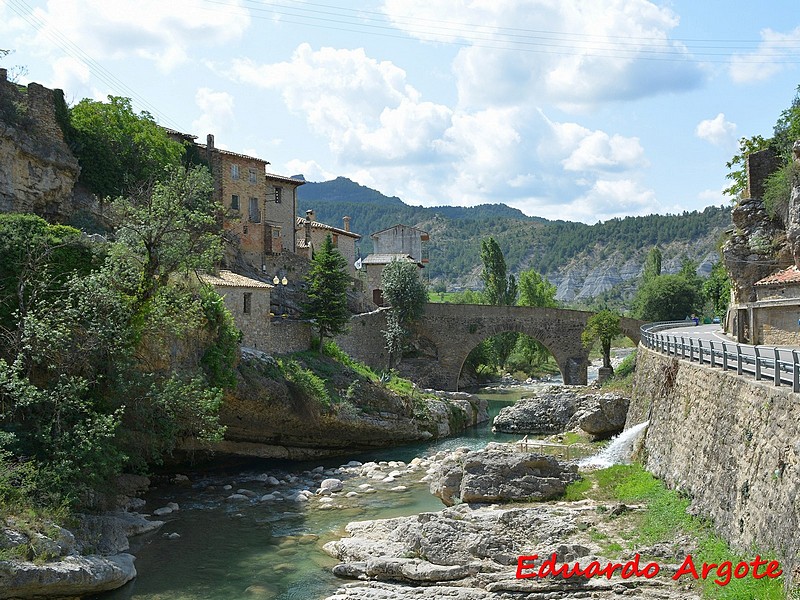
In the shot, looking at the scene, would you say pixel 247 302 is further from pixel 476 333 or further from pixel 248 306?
pixel 476 333

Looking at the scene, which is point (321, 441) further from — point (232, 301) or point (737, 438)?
point (737, 438)

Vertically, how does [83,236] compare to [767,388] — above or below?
above

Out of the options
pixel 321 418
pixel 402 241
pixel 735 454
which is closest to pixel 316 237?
pixel 402 241

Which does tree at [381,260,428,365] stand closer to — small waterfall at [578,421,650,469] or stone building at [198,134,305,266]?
stone building at [198,134,305,266]

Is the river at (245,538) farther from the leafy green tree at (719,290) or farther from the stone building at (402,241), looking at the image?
the stone building at (402,241)

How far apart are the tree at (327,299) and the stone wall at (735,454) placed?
20744mm

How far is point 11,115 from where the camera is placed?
105ft

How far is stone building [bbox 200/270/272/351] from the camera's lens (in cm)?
3344

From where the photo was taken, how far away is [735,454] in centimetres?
1426

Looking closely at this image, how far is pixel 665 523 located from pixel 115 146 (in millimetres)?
31660

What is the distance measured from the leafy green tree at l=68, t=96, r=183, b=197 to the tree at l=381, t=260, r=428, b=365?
18199mm

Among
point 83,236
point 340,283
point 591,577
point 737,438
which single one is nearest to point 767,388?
point 737,438

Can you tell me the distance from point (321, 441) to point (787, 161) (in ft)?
77.6

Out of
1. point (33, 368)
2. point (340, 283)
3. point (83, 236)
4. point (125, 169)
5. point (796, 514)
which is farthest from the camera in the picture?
point (340, 283)
